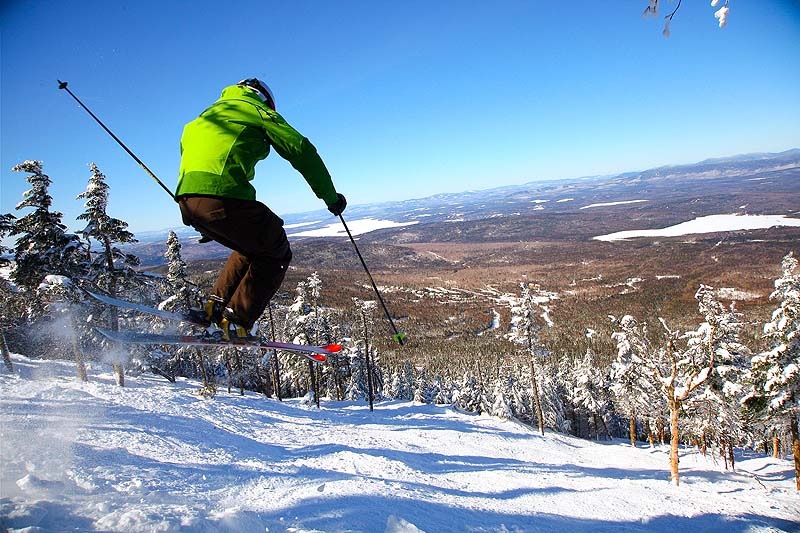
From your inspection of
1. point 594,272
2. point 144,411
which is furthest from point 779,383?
point 594,272

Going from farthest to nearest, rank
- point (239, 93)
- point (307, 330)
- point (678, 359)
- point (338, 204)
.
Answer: point (307, 330), point (678, 359), point (338, 204), point (239, 93)

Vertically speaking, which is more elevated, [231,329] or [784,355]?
[231,329]

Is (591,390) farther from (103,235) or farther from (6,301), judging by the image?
(6,301)

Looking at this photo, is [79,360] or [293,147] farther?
[79,360]

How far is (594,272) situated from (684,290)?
42.9 meters

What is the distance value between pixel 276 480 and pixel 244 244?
5162mm

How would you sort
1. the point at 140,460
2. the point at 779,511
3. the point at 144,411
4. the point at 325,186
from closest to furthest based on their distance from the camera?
1. the point at 325,186
2. the point at 140,460
3. the point at 779,511
4. the point at 144,411

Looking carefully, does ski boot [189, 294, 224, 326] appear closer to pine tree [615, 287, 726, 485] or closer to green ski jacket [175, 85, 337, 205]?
green ski jacket [175, 85, 337, 205]

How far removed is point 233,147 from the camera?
10.9 feet

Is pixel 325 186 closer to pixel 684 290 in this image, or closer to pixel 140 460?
pixel 140 460

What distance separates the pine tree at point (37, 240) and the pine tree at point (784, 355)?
1153 inches

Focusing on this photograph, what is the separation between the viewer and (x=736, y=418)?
18.3 meters

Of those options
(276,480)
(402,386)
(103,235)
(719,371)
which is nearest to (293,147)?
(276,480)

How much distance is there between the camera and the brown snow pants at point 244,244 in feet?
11.2
